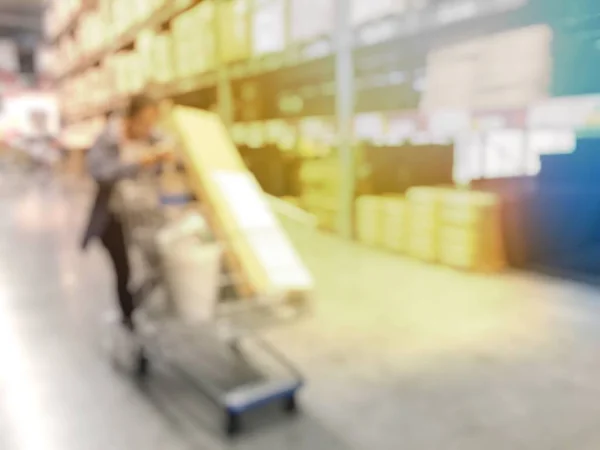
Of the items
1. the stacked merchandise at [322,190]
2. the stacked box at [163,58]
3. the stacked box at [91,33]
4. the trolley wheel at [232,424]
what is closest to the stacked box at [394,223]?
the stacked merchandise at [322,190]

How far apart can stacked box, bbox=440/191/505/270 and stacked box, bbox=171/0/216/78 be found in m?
3.11

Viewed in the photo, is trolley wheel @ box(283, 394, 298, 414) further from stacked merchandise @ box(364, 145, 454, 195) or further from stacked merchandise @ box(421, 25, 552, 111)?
stacked merchandise @ box(364, 145, 454, 195)

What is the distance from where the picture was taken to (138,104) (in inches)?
90.4

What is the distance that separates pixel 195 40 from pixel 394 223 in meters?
3.10

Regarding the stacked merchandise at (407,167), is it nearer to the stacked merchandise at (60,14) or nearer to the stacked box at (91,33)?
the stacked box at (91,33)

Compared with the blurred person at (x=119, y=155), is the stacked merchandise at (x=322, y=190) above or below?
below

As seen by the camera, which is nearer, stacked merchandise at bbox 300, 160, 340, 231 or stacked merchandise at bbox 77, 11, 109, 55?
stacked merchandise at bbox 300, 160, 340, 231

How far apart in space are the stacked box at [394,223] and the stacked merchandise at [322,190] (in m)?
0.60

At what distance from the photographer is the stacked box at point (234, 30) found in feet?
17.0

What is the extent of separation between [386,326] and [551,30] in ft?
6.14

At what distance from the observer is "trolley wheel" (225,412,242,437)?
68.3 inches

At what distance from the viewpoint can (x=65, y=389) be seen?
82.7 inches

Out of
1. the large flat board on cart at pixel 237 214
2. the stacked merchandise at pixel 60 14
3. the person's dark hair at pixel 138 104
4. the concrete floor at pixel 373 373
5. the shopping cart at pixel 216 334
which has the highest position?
the stacked merchandise at pixel 60 14


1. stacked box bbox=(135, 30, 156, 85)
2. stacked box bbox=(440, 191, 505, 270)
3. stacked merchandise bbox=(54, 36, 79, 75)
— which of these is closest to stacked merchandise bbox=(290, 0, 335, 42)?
stacked box bbox=(440, 191, 505, 270)
